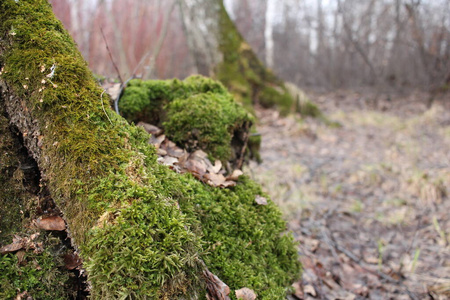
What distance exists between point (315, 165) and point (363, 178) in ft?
2.82

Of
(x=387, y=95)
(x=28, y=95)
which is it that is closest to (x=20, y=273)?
(x=28, y=95)

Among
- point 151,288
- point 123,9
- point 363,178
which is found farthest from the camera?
point 123,9

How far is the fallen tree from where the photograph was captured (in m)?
1.26

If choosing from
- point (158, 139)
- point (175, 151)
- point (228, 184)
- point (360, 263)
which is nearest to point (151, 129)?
point (158, 139)

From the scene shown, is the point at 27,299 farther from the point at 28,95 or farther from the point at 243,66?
the point at 243,66

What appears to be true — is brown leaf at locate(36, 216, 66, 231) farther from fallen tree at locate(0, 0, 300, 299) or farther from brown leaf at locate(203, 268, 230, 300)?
brown leaf at locate(203, 268, 230, 300)

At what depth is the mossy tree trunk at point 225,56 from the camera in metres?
7.27

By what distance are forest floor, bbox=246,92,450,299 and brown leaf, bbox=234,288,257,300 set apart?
0.77 meters

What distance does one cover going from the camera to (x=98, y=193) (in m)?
1.37

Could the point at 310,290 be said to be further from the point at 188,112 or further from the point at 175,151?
the point at 188,112

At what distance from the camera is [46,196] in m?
1.62

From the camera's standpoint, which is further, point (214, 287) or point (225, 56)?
point (225, 56)

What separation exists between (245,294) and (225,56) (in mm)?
6588

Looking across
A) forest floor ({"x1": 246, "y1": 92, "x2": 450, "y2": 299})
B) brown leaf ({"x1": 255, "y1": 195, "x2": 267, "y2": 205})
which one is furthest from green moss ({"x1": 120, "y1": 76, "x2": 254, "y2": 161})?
forest floor ({"x1": 246, "y1": 92, "x2": 450, "y2": 299})
